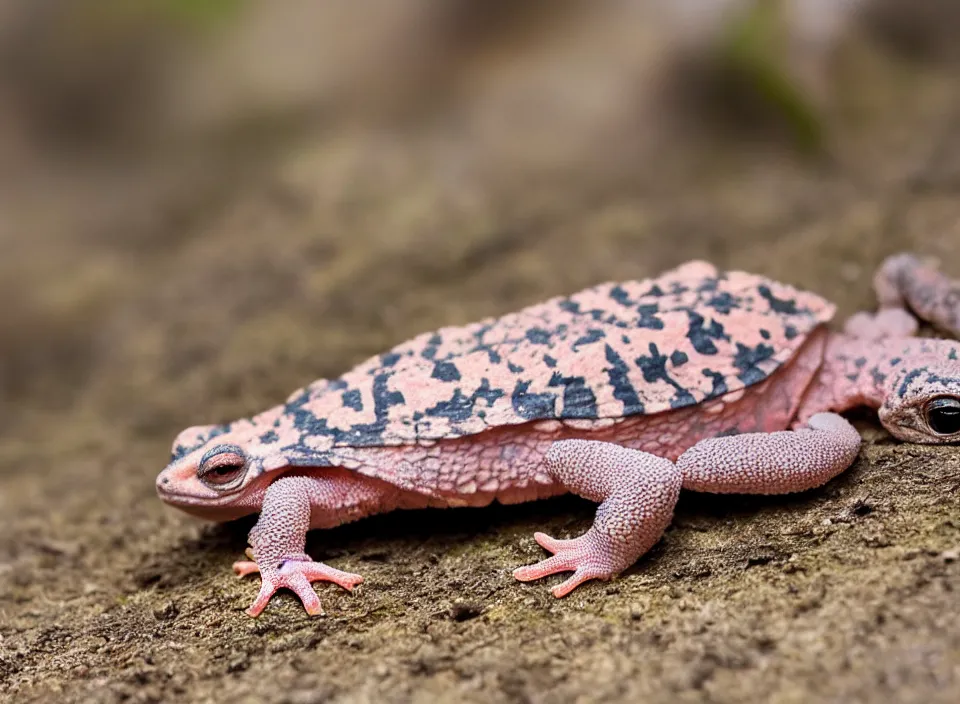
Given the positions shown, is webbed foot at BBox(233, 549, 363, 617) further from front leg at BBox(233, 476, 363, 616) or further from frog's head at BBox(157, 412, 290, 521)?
frog's head at BBox(157, 412, 290, 521)

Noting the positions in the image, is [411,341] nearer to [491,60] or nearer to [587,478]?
[587,478]

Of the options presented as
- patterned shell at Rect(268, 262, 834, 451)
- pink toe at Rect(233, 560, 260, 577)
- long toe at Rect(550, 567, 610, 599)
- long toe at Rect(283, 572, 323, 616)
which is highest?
patterned shell at Rect(268, 262, 834, 451)

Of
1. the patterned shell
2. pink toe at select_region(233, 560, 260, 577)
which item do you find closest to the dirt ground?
pink toe at select_region(233, 560, 260, 577)

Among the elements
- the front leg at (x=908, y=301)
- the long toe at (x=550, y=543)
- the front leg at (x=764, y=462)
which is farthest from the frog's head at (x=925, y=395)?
the long toe at (x=550, y=543)

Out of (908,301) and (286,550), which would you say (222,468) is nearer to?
(286,550)

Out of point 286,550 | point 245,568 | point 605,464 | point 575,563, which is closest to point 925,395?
point 605,464

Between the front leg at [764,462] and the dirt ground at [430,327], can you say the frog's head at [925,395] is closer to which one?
the dirt ground at [430,327]
